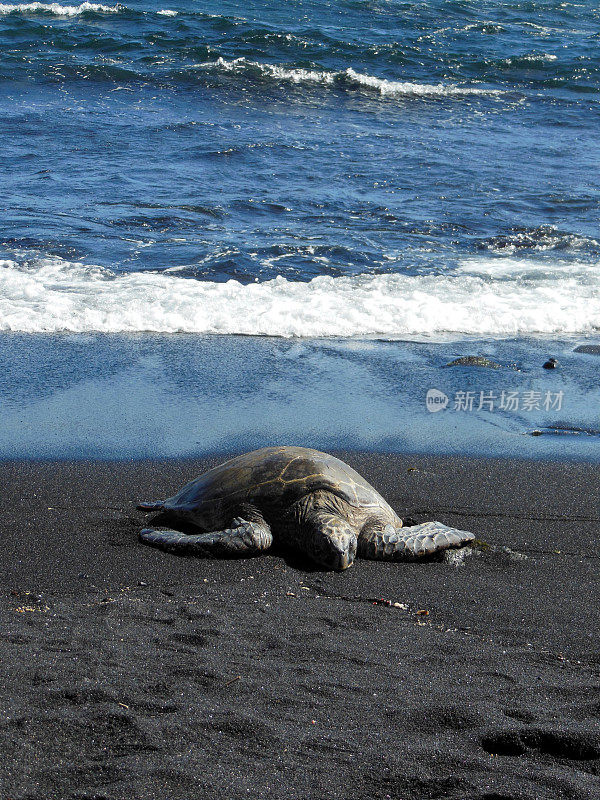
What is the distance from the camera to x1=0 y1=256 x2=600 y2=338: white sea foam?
23.2 feet

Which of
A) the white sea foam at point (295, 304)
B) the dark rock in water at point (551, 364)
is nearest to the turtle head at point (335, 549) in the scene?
the dark rock in water at point (551, 364)

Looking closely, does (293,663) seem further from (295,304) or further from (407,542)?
(295,304)

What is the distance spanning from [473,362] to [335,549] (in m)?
3.34

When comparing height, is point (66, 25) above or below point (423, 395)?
above

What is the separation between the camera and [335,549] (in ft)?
11.8

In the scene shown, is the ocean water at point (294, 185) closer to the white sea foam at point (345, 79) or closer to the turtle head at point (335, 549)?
the white sea foam at point (345, 79)

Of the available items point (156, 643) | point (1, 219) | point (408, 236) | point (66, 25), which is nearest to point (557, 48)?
point (66, 25)

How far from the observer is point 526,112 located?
1678 centimetres

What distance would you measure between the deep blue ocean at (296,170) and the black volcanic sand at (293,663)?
351 cm

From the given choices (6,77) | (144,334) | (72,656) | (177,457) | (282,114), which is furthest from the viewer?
(6,77)

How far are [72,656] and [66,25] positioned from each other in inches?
826

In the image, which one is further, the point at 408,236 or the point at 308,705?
the point at 408,236

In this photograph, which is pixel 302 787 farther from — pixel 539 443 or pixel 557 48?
pixel 557 48

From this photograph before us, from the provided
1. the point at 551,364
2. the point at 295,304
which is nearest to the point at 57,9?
the point at 295,304
